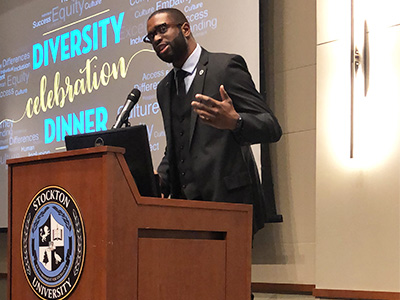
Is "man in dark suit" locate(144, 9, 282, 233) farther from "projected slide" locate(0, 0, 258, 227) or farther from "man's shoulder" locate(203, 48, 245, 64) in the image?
"projected slide" locate(0, 0, 258, 227)

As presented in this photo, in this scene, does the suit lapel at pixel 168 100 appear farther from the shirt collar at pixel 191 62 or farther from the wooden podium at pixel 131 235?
the wooden podium at pixel 131 235

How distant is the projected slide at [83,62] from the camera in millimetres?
3436

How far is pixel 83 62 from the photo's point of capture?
430 centimetres

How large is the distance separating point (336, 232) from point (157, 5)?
181 cm

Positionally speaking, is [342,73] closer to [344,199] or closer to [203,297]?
[344,199]

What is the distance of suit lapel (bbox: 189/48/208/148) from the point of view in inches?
86.6

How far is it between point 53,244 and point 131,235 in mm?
196

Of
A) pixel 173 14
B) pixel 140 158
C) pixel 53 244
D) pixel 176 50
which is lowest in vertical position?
pixel 53 244

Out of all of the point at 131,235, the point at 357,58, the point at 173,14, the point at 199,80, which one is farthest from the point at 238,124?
the point at 357,58

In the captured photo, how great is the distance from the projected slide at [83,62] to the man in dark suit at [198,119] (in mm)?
957

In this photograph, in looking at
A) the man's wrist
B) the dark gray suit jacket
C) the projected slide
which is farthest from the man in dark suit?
the projected slide

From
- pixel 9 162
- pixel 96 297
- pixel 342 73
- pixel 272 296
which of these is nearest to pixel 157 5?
pixel 342 73

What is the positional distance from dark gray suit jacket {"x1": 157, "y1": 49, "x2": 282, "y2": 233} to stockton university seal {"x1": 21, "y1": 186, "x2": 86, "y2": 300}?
0.67 m

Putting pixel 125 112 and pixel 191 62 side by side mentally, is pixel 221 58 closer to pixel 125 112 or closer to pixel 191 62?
pixel 191 62
